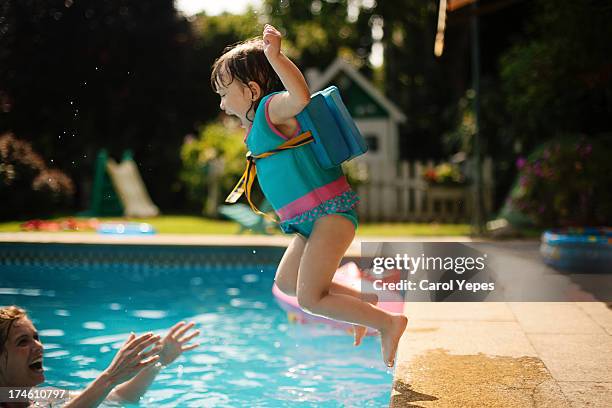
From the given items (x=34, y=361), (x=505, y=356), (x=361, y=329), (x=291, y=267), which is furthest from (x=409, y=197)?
(x=34, y=361)

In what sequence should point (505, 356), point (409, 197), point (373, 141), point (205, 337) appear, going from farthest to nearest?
1. point (373, 141)
2. point (409, 197)
3. point (205, 337)
4. point (505, 356)

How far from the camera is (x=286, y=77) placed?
2.09 metres

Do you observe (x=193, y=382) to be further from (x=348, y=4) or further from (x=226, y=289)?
(x=348, y=4)

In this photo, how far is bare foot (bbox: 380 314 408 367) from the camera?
241 cm

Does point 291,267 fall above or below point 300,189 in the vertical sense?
below

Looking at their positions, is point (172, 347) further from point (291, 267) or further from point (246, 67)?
point (246, 67)

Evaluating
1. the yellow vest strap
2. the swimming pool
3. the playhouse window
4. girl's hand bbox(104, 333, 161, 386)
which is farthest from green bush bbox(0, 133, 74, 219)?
girl's hand bbox(104, 333, 161, 386)

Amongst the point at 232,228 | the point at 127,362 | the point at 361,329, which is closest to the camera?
the point at 127,362

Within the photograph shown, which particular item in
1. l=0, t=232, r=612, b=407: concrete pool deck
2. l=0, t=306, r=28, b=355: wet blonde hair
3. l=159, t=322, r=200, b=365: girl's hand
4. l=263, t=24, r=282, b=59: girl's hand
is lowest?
l=0, t=232, r=612, b=407: concrete pool deck

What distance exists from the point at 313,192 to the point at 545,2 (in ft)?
26.2

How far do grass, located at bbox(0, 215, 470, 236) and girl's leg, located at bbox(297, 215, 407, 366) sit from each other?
672 cm

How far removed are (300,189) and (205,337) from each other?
2.70 metres

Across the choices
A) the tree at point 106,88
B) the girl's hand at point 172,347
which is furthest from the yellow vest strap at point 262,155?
the tree at point 106,88

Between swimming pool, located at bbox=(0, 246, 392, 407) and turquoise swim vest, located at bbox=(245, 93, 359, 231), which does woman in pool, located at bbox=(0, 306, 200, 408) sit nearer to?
turquoise swim vest, located at bbox=(245, 93, 359, 231)
